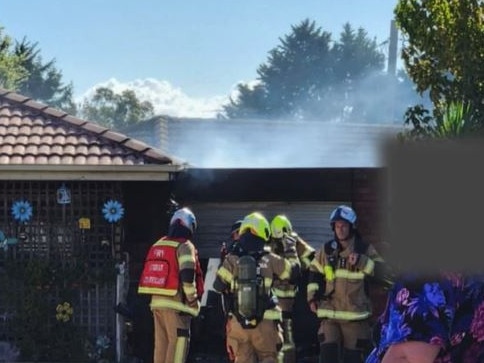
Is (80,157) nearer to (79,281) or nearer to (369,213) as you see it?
(79,281)

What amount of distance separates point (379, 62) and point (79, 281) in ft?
163

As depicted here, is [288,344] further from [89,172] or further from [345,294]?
[89,172]

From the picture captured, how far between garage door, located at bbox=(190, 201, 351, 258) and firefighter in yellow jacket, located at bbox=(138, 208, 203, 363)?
2.10 meters

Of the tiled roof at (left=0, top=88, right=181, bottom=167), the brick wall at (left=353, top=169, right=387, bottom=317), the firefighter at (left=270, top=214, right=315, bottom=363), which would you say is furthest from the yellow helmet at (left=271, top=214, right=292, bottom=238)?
the tiled roof at (left=0, top=88, right=181, bottom=167)

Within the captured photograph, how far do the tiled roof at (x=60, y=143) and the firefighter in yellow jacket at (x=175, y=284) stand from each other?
5.24 feet

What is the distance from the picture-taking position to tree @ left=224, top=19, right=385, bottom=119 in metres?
55.7

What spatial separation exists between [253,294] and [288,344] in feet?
4.31

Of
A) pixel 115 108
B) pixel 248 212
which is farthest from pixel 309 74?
pixel 248 212

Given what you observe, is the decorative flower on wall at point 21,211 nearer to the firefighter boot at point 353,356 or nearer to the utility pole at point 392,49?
the firefighter boot at point 353,356

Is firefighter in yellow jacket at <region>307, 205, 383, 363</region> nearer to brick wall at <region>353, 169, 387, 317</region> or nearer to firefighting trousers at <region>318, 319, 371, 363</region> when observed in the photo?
firefighting trousers at <region>318, 319, 371, 363</region>

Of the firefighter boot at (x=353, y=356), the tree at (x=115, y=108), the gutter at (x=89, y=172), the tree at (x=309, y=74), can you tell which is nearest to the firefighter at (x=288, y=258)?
the firefighter boot at (x=353, y=356)

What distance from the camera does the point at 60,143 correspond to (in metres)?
9.98

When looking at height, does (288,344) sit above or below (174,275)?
below

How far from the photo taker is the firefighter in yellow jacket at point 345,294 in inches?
302
